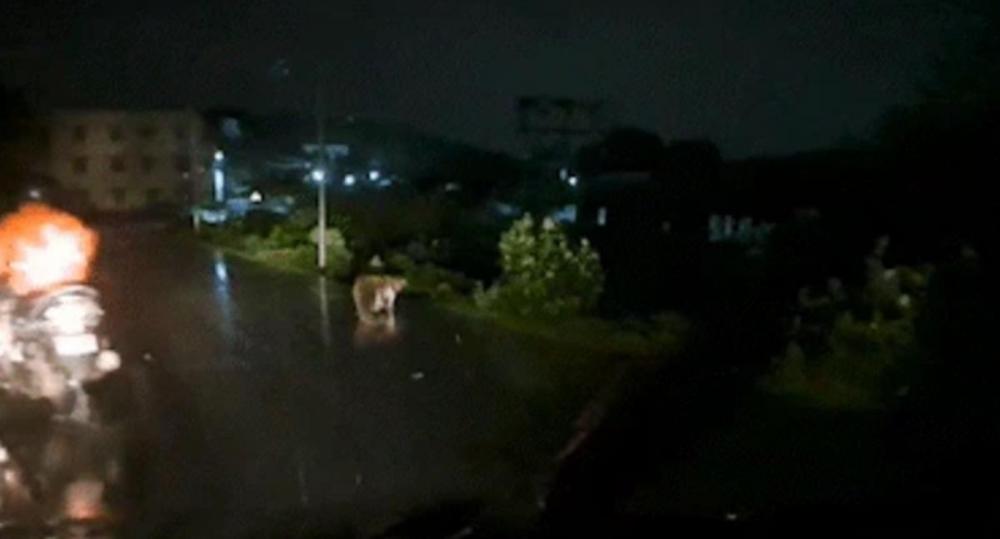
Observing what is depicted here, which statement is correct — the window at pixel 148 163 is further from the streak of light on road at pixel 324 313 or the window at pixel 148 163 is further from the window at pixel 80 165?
the streak of light on road at pixel 324 313

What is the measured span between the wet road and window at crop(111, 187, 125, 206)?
2662 centimetres

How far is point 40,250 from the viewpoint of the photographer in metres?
27.5

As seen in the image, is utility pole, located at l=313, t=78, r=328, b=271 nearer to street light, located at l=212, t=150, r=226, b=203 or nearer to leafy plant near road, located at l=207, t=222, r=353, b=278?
leafy plant near road, located at l=207, t=222, r=353, b=278

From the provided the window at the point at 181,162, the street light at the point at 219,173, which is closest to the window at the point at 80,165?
the window at the point at 181,162

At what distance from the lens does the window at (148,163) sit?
49031 mm

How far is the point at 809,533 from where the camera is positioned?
4.72 meters

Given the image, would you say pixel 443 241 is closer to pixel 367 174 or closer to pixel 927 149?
pixel 367 174

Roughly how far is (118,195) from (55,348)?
107 ft

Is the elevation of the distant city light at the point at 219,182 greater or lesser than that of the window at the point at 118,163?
lesser

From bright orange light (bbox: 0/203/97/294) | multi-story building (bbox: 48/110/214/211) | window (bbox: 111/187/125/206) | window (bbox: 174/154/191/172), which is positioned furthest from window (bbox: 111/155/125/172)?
bright orange light (bbox: 0/203/97/294)

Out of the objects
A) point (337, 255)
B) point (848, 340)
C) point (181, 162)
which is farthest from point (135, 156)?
point (848, 340)

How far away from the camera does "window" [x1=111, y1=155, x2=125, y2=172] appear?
47.9 metres

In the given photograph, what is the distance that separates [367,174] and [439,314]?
20967 millimetres

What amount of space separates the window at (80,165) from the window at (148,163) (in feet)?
10.2
